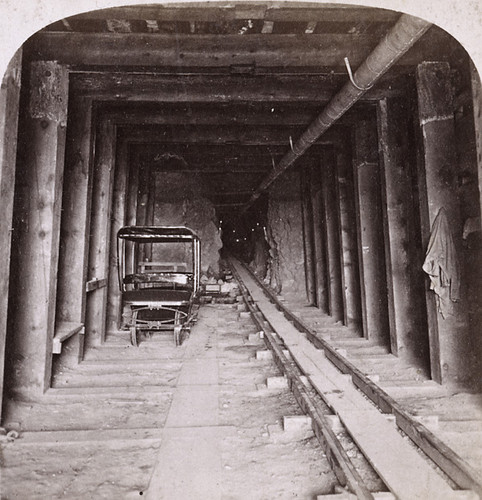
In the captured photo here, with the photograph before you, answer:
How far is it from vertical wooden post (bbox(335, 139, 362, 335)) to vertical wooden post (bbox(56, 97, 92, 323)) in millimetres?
4982

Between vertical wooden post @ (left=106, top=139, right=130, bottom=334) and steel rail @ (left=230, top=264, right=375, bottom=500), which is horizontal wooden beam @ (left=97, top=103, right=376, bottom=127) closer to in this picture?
vertical wooden post @ (left=106, top=139, right=130, bottom=334)

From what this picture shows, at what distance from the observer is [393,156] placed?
607 cm

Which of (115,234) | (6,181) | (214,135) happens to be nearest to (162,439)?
(6,181)

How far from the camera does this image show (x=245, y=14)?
13.7 ft

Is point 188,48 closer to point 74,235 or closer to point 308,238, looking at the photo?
point 74,235

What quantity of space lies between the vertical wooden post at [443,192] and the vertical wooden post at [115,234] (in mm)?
5589

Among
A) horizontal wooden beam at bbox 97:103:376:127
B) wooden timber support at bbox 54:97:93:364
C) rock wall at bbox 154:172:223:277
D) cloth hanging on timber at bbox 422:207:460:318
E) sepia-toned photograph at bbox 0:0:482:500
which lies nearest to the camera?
sepia-toned photograph at bbox 0:0:482:500

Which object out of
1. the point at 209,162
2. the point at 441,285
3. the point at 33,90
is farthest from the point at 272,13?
the point at 209,162

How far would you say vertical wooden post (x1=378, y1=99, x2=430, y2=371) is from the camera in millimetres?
5875

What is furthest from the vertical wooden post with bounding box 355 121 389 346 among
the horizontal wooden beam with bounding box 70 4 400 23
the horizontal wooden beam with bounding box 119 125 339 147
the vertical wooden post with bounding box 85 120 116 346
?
the vertical wooden post with bounding box 85 120 116 346

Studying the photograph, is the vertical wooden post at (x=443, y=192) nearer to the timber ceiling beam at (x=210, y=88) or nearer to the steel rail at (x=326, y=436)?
the timber ceiling beam at (x=210, y=88)

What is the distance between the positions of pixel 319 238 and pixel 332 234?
1.31 m

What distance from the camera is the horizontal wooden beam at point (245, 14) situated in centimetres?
A: 416

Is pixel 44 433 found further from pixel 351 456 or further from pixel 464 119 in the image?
pixel 464 119
